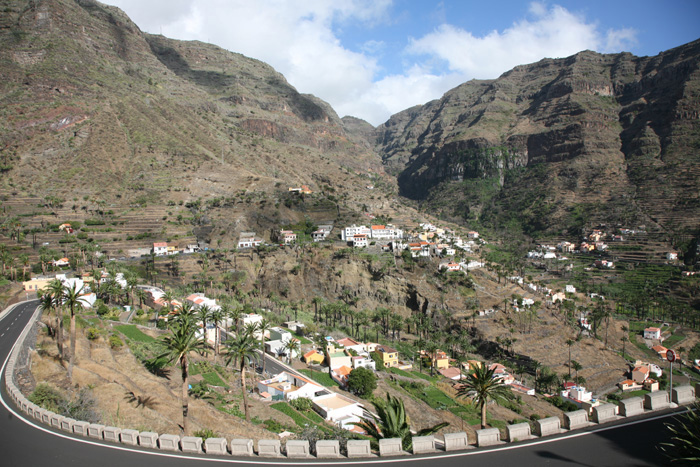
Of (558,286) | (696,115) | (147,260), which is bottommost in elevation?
(558,286)

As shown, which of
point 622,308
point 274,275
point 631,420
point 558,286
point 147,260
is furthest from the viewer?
point 558,286

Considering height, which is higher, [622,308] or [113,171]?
[113,171]

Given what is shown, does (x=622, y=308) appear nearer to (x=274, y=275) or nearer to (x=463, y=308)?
(x=463, y=308)

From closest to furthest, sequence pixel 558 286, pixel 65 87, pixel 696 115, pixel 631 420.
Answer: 1. pixel 631 420
2. pixel 558 286
3. pixel 65 87
4. pixel 696 115

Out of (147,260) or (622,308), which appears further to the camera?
(622,308)

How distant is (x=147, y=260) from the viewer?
71.2 meters

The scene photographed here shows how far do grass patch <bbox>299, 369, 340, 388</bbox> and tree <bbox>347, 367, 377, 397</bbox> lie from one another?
2.57 metres

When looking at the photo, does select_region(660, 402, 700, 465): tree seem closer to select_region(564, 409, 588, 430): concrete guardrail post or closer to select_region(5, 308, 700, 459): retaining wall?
select_region(5, 308, 700, 459): retaining wall

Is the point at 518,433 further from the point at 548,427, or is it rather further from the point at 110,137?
the point at 110,137

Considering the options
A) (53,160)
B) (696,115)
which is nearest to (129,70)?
(53,160)

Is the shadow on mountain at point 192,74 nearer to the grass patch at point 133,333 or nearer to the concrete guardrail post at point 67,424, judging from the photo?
the grass patch at point 133,333

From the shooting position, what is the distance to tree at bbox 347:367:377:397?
3669 cm

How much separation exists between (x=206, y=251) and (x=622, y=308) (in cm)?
8541

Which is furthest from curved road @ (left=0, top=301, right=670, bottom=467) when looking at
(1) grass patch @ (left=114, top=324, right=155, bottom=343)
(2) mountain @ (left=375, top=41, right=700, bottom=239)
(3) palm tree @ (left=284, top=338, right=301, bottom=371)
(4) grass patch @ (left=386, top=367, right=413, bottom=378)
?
(2) mountain @ (left=375, top=41, right=700, bottom=239)
